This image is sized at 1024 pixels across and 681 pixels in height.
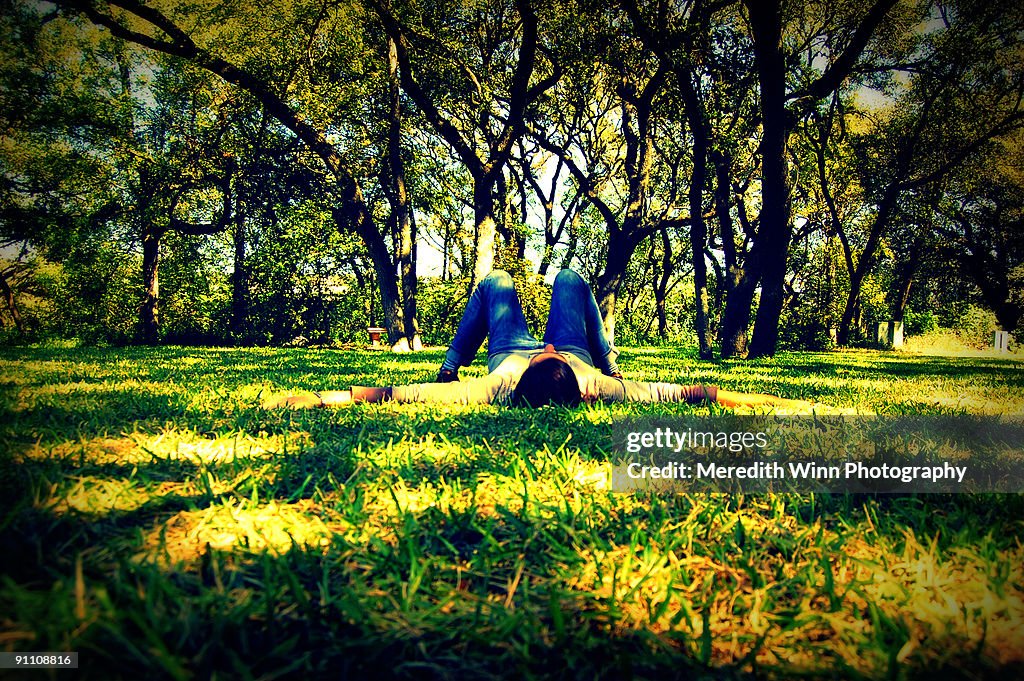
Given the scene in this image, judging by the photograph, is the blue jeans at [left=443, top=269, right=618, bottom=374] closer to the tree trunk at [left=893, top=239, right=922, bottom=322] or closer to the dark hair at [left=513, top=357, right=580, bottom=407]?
the dark hair at [left=513, top=357, right=580, bottom=407]

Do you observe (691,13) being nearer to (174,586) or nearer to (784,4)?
(784,4)

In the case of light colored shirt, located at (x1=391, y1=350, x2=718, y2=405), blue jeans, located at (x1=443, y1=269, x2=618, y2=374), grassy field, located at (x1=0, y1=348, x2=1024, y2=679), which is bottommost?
grassy field, located at (x1=0, y1=348, x2=1024, y2=679)

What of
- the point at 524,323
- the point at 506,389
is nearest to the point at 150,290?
the point at 524,323

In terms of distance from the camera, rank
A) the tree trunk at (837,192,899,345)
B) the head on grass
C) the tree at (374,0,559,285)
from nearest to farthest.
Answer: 1. the head on grass
2. the tree at (374,0,559,285)
3. the tree trunk at (837,192,899,345)

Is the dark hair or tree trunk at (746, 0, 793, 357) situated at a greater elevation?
tree trunk at (746, 0, 793, 357)

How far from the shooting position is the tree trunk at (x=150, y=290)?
Answer: 16.1 m

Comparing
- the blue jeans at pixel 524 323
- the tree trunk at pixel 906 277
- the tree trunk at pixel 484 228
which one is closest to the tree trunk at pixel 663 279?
the tree trunk at pixel 906 277

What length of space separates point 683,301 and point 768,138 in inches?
1025

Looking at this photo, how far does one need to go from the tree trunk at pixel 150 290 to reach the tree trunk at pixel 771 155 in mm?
17805

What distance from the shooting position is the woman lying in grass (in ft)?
12.4

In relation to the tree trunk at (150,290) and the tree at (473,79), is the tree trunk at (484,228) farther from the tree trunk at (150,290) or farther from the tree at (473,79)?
the tree trunk at (150,290)

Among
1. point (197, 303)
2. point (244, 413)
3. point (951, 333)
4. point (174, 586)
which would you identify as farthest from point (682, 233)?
point (174, 586)

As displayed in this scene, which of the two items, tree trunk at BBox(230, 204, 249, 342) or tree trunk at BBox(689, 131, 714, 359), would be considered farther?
tree trunk at BBox(230, 204, 249, 342)

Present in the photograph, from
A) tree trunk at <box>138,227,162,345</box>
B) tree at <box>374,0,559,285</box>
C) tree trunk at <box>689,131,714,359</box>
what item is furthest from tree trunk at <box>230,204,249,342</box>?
tree trunk at <box>689,131,714,359</box>
